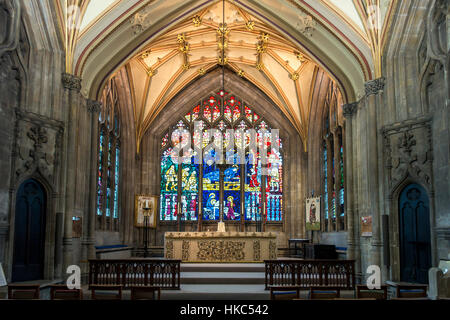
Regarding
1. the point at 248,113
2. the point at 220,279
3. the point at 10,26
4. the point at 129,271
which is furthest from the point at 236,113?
the point at 10,26

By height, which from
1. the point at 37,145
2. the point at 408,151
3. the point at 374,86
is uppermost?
the point at 374,86

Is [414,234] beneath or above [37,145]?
beneath

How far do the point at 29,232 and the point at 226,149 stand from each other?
41.6 ft

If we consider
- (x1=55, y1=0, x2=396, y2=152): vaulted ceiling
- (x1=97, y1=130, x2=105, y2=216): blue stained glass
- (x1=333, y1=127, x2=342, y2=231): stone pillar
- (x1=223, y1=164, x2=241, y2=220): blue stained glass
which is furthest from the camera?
(x1=223, y1=164, x2=241, y2=220): blue stained glass

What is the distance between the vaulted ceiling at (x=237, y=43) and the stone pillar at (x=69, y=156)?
489 millimetres

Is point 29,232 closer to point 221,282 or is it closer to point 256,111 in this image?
point 221,282

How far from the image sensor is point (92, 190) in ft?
51.0

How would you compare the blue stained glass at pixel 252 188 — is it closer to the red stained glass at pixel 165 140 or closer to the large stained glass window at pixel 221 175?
the large stained glass window at pixel 221 175

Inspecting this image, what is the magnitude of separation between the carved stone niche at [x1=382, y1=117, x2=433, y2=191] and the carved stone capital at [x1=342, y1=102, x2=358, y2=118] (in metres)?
2.43

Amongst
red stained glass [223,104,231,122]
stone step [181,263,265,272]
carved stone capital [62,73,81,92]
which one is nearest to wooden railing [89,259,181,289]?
stone step [181,263,265,272]

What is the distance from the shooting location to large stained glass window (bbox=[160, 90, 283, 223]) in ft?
76.2

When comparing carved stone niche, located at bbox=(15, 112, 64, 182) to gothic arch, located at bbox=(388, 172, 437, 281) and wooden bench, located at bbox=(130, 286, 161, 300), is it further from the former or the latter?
gothic arch, located at bbox=(388, 172, 437, 281)

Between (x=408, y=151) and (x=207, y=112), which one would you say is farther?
(x=207, y=112)

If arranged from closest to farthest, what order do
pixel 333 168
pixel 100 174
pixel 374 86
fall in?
pixel 374 86
pixel 100 174
pixel 333 168
